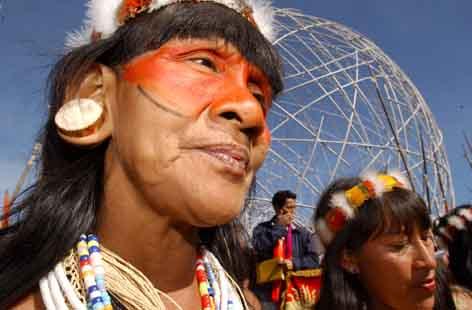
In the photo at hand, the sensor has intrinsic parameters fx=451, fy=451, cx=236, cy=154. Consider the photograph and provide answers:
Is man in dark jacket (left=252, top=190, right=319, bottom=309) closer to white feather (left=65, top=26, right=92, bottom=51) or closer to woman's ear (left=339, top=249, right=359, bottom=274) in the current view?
woman's ear (left=339, top=249, right=359, bottom=274)

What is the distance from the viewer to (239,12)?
139 cm

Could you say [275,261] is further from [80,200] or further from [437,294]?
[80,200]

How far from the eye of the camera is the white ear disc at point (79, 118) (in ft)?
4.11

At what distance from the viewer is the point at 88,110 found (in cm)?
127

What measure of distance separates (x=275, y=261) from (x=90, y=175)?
345 centimetres

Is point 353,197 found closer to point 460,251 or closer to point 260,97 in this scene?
point 260,97

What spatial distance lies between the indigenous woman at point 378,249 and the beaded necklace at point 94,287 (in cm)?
103

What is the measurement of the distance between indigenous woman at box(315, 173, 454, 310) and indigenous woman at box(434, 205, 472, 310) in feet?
2.76

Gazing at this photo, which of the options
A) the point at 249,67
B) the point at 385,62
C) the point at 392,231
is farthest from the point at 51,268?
the point at 385,62

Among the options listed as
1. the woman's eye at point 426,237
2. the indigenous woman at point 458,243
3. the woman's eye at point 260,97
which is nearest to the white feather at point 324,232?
the woman's eye at point 426,237

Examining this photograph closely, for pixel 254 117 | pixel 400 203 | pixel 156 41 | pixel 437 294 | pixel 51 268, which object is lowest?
pixel 437 294

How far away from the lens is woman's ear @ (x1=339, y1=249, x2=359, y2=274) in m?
2.39

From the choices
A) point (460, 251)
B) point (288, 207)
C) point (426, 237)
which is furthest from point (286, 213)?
point (426, 237)

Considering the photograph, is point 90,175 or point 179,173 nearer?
point 179,173
